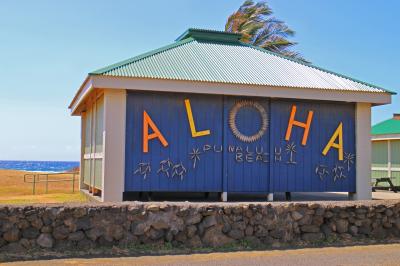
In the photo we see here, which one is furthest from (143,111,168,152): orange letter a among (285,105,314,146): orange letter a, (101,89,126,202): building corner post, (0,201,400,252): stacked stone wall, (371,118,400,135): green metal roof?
(371,118,400,135): green metal roof

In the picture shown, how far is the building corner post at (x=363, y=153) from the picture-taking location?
58.0ft

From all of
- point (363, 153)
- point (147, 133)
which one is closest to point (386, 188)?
point (363, 153)

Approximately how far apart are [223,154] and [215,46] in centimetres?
515

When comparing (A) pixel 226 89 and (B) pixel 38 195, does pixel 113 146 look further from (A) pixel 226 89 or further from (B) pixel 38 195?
(B) pixel 38 195

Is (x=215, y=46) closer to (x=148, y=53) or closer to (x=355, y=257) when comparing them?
(x=148, y=53)

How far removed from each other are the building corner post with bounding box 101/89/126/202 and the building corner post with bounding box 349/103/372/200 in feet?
25.6

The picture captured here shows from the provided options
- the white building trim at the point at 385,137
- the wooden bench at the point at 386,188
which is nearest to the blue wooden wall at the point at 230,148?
the wooden bench at the point at 386,188

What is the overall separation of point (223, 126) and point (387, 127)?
50.0 feet

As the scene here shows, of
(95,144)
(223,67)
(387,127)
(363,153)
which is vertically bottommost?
(363,153)

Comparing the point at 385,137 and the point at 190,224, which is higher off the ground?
the point at 385,137

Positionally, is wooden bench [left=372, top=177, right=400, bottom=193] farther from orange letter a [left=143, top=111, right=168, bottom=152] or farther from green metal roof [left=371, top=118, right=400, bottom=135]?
orange letter a [left=143, top=111, right=168, bottom=152]

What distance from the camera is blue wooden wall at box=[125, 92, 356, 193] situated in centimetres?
1568

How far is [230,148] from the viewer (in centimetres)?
1634

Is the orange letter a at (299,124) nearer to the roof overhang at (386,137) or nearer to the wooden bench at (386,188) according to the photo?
the wooden bench at (386,188)
